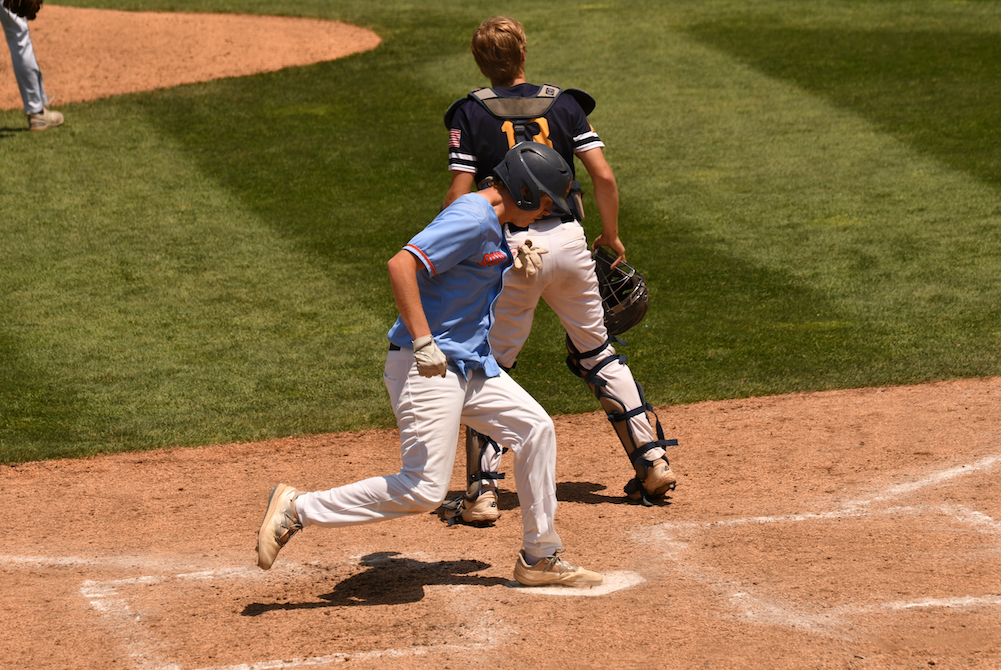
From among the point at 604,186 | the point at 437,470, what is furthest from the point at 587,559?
the point at 604,186

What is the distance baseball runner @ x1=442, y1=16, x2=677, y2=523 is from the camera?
538 cm

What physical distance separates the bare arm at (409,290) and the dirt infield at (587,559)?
1.17 m

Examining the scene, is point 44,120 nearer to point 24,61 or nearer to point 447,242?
point 24,61

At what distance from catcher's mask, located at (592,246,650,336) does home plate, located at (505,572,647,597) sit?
1.52 meters

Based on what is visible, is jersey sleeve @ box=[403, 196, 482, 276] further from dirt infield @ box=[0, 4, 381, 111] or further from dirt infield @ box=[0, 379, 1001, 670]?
dirt infield @ box=[0, 4, 381, 111]

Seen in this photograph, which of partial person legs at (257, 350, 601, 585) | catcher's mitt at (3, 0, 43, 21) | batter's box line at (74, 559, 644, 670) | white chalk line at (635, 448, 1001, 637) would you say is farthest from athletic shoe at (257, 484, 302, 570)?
catcher's mitt at (3, 0, 43, 21)

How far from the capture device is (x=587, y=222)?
10242mm

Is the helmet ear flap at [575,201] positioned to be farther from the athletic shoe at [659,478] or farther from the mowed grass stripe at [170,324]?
the mowed grass stripe at [170,324]

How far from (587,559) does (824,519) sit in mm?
1174

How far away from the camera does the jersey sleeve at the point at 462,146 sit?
5453 mm

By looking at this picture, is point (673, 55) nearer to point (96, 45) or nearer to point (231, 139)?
point (231, 139)

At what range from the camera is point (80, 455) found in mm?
6781

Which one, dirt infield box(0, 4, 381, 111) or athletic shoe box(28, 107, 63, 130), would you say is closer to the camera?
athletic shoe box(28, 107, 63, 130)

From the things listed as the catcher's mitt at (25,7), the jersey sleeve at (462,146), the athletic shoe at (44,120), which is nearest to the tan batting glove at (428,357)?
the jersey sleeve at (462,146)
